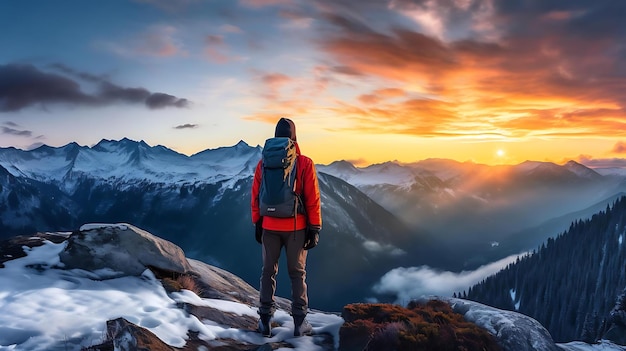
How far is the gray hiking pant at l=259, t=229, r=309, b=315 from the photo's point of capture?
11484mm

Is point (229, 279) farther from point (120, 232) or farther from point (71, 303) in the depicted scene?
point (71, 303)

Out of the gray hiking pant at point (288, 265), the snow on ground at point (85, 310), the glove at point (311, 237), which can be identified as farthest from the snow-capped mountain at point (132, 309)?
the glove at point (311, 237)

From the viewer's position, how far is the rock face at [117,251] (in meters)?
14.5

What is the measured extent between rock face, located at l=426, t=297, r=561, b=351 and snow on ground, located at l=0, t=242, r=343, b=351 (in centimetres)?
409

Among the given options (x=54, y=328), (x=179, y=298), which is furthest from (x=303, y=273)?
(x=54, y=328)

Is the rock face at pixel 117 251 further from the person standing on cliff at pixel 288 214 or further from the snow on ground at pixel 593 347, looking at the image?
the snow on ground at pixel 593 347

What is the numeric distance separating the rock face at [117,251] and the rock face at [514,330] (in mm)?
10695

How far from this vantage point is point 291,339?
38.2ft

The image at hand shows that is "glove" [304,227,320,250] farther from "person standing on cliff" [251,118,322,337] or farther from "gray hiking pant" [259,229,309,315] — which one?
"gray hiking pant" [259,229,309,315]

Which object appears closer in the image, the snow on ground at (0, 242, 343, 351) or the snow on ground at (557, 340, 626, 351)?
the snow on ground at (0, 242, 343, 351)

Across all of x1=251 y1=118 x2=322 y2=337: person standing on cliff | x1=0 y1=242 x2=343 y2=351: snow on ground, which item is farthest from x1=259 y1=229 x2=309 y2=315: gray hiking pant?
x1=0 y1=242 x2=343 y2=351: snow on ground

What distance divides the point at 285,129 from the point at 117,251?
7.97 metres

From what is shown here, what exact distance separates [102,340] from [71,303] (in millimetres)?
2534

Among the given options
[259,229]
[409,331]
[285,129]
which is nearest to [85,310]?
[259,229]
